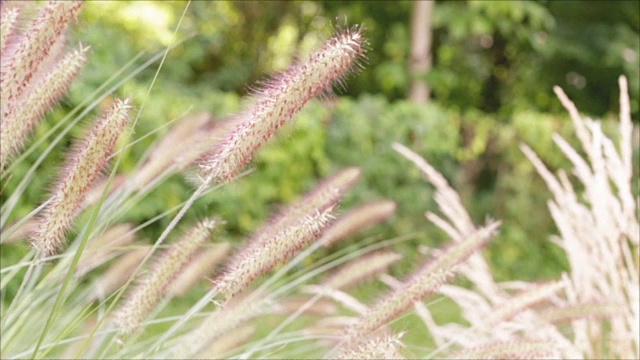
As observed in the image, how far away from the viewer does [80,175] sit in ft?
3.39

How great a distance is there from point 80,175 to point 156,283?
282mm

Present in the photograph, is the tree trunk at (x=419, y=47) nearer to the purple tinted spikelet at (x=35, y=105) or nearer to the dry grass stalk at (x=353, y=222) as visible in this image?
the dry grass stalk at (x=353, y=222)

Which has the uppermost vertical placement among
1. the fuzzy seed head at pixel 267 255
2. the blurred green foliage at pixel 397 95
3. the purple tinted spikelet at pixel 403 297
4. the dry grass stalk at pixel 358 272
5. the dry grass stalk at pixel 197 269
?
the fuzzy seed head at pixel 267 255

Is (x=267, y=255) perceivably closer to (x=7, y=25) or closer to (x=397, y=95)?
(x=7, y=25)

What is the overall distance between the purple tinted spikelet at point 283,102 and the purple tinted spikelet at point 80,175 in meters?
0.11

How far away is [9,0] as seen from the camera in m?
1.41

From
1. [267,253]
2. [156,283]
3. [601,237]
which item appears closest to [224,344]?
[156,283]

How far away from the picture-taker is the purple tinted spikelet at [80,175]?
102 centimetres

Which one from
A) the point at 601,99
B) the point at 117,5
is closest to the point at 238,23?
the point at 117,5

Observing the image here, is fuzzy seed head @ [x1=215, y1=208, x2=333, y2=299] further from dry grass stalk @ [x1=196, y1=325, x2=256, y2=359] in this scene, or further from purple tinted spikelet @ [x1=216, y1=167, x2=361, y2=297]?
dry grass stalk @ [x1=196, y1=325, x2=256, y2=359]

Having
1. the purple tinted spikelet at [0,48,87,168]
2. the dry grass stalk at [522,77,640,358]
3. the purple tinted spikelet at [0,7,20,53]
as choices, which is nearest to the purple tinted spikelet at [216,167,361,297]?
the purple tinted spikelet at [0,48,87,168]

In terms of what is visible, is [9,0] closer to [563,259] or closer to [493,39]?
[563,259]

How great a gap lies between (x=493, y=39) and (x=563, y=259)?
14.2ft

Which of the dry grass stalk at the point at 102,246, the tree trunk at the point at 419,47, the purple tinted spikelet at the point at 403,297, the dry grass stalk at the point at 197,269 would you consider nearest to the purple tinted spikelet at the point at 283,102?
the purple tinted spikelet at the point at 403,297
